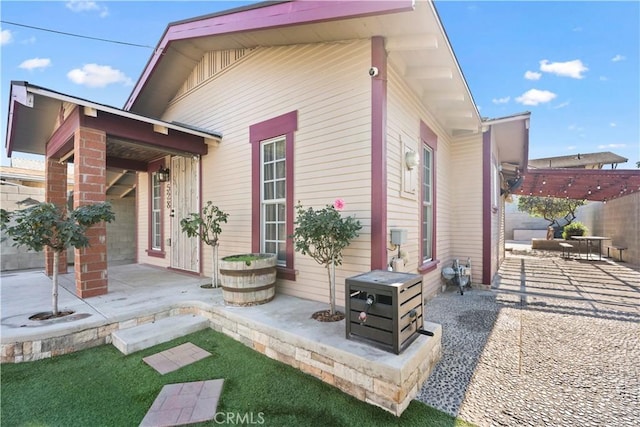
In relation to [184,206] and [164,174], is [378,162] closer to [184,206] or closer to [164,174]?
[184,206]

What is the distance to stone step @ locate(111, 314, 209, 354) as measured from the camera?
3074mm

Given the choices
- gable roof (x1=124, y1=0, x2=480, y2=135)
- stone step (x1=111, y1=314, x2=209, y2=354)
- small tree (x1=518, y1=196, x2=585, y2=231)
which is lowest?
stone step (x1=111, y1=314, x2=209, y2=354)

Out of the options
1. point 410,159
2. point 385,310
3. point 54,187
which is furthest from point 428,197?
point 54,187

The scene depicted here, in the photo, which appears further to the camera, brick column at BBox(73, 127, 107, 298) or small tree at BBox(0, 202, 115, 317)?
brick column at BBox(73, 127, 107, 298)

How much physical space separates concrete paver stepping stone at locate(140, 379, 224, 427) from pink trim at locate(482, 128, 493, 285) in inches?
229

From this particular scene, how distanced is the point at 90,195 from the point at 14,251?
5.68 m

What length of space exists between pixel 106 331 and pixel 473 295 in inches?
235

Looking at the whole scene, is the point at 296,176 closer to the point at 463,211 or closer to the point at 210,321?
the point at 210,321

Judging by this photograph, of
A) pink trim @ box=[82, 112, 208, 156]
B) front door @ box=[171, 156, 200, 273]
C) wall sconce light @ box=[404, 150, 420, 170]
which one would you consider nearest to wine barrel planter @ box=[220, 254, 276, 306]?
front door @ box=[171, 156, 200, 273]

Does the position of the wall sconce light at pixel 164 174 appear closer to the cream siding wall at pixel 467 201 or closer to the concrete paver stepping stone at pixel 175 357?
the concrete paver stepping stone at pixel 175 357

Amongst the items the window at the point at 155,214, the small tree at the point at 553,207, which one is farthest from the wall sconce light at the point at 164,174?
the small tree at the point at 553,207

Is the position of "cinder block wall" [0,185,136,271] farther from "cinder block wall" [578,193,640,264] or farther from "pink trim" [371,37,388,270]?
"cinder block wall" [578,193,640,264]

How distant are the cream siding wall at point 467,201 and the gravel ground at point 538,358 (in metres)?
1.04

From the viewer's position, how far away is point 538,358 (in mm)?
2982
